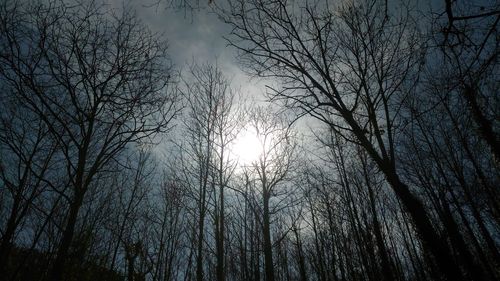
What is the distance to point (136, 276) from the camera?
38.8 feet

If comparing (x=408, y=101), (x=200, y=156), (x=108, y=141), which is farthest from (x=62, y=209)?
(x=408, y=101)

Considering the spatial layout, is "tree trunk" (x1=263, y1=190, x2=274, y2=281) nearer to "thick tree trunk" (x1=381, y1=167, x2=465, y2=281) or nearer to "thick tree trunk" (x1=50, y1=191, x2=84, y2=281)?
"thick tree trunk" (x1=381, y1=167, x2=465, y2=281)

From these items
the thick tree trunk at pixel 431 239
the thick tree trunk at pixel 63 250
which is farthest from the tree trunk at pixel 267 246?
the thick tree trunk at pixel 63 250

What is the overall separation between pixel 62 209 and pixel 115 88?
8.72 meters

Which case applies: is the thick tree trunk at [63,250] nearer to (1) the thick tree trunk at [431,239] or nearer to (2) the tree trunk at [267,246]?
(1) the thick tree trunk at [431,239]

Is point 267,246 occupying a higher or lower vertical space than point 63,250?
higher

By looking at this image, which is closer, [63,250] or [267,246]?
[63,250]

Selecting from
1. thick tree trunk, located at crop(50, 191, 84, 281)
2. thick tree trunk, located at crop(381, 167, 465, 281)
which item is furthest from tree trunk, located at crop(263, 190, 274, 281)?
thick tree trunk, located at crop(50, 191, 84, 281)

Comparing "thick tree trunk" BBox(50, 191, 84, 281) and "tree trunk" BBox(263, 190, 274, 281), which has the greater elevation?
"tree trunk" BBox(263, 190, 274, 281)

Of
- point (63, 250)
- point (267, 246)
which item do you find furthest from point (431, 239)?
point (267, 246)

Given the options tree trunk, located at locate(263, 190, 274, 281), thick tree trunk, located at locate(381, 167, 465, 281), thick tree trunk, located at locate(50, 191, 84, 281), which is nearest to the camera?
thick tree trunk, located at locate(50, 191, 84, 281)

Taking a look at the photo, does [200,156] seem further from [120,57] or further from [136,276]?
[136,276]

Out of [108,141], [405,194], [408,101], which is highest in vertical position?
[408,101]

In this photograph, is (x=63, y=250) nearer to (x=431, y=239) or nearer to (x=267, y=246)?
(x=431, y=239)
